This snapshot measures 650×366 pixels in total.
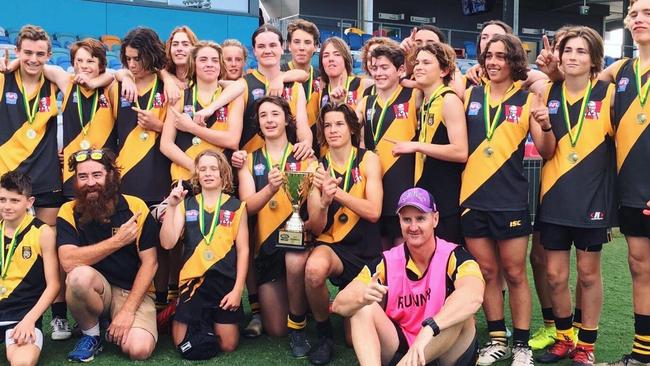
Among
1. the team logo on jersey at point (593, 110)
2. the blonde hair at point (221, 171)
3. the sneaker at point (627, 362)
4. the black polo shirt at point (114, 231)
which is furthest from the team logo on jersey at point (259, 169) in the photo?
the sneaker at point (627, 362)

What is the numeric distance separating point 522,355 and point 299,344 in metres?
1.36

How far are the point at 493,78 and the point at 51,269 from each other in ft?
9.51

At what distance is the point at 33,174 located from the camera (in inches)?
171

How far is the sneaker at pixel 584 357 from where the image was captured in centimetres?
369

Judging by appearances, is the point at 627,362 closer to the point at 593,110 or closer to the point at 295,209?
the point at 593,110

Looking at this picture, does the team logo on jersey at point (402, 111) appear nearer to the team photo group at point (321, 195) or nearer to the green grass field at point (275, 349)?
the team photo group at point (321, 195)

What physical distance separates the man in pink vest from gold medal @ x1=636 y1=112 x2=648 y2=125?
1.24m

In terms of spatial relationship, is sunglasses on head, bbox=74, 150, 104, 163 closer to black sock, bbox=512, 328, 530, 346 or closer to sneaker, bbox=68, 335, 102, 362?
sneaker, bbox=68, 335, 102, 362

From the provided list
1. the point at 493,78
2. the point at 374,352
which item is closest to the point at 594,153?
the point at 493,78

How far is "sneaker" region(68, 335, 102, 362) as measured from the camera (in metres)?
3.82

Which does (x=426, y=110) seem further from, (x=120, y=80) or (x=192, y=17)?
(x=192, y=17)

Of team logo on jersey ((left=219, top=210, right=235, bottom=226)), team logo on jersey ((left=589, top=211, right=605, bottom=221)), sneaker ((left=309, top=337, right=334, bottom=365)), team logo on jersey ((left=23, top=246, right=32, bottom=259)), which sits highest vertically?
team logo on jersey ((left=589, top=211, right=605, bottom=221))

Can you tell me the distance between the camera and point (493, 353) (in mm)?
3803

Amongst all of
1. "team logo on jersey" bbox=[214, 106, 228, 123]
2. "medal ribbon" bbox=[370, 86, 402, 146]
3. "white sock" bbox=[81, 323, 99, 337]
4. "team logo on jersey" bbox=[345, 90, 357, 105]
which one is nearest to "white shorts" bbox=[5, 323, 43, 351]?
"white sock" bbox=[81, 323, 99, 337]
